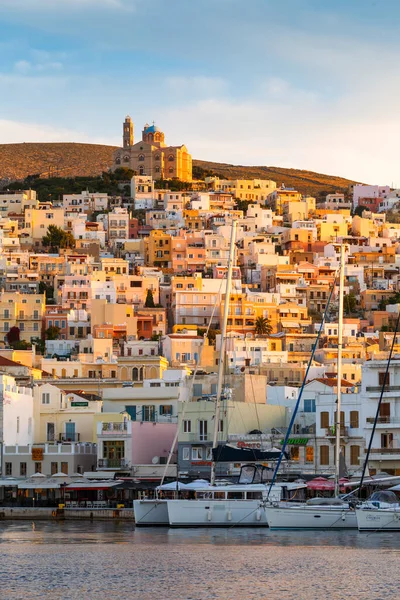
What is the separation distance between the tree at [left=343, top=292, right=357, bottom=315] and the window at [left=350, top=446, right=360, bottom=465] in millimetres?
76034

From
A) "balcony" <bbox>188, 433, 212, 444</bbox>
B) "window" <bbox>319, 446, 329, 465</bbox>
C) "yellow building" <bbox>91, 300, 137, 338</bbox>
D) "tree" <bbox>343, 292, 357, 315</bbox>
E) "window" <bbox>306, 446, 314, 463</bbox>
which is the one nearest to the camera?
"window" <bbox>319, 446, 329, 465</bbox>

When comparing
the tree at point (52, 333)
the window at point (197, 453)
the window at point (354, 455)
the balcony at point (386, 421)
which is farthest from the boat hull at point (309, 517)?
the tree at point (52, 333)

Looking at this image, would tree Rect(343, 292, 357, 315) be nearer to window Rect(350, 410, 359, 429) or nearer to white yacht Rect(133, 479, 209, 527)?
window Rect(350, 410, 359, 429)

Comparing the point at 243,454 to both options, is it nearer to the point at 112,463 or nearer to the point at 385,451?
the point at 385,451

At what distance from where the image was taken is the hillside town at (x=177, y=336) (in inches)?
3039

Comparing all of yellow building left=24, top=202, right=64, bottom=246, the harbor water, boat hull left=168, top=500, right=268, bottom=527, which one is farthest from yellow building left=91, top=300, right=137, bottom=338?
boat hull left=168, top=500, right=268, bottom=527

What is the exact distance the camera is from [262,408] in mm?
83250

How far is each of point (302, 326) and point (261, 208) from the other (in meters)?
56.1

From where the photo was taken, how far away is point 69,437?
88.2 metres

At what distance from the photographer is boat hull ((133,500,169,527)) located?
212 feet

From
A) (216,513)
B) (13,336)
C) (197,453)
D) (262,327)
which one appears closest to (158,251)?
(262,327)

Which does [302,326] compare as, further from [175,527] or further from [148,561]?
[148,561]

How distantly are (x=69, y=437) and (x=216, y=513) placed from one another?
2715 centimetres

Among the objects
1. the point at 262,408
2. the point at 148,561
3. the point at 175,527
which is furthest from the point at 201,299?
the point at 148,561
